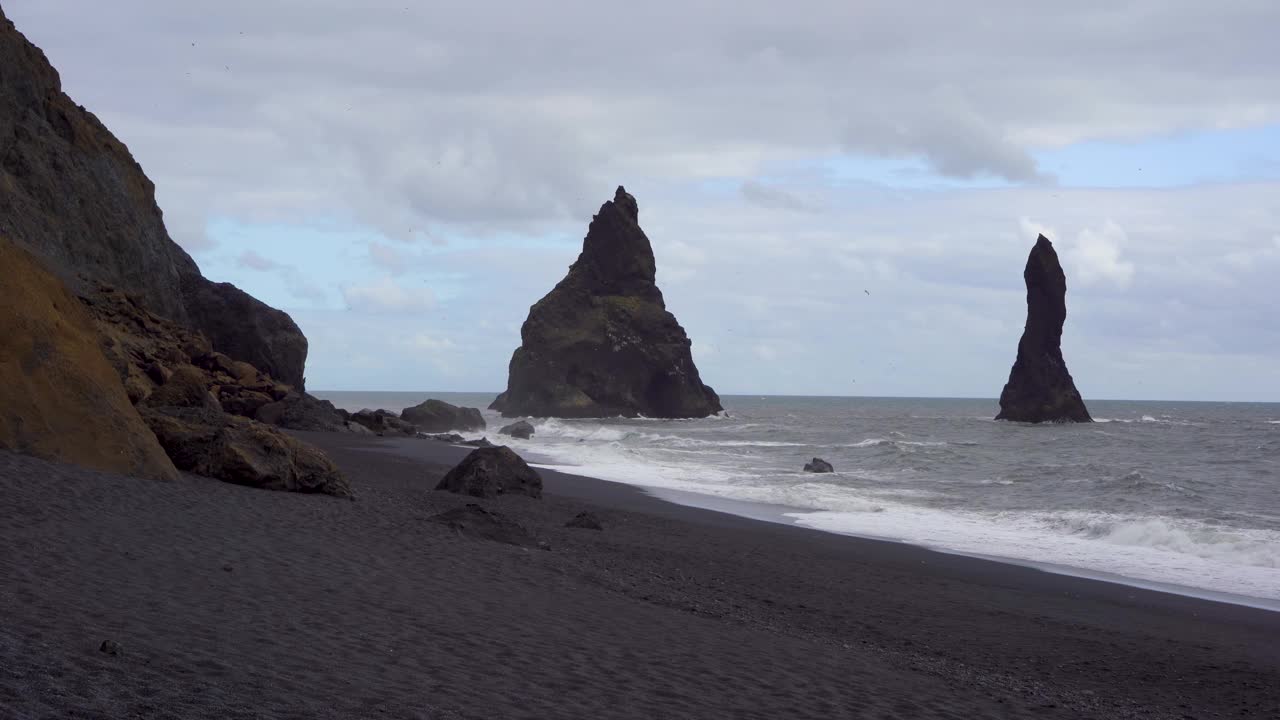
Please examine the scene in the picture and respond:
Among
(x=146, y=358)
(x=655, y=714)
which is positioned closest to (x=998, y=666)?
(x=655, y=714)

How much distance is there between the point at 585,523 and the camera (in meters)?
16.5

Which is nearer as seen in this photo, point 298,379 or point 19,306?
point 19,306

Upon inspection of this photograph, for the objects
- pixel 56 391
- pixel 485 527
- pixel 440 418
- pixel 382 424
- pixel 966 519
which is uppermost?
pixel 56 391

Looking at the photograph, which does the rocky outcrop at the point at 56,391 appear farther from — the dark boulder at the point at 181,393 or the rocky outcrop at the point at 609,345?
the rocky outcrop at the point at 609,345

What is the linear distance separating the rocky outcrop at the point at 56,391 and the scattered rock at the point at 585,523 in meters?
5.89

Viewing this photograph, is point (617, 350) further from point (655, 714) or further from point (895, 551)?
point (655, 714)

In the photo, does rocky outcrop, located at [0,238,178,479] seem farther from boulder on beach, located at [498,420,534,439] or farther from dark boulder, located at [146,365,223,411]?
boulder on beach, located at [498,420,534,439]

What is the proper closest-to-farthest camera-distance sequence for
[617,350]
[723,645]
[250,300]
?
[723,645]
[250,300]
[617,350]

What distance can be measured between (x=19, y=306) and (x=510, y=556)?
21.8 ft

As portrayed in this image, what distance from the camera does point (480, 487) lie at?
1862cm

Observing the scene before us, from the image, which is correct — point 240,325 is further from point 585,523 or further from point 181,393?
point 585,523

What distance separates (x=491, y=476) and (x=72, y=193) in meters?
18.3

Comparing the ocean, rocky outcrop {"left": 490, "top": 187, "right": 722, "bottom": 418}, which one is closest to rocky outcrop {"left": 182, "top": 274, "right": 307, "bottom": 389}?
the ocean

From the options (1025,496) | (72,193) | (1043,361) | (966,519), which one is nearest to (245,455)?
(966,519)
